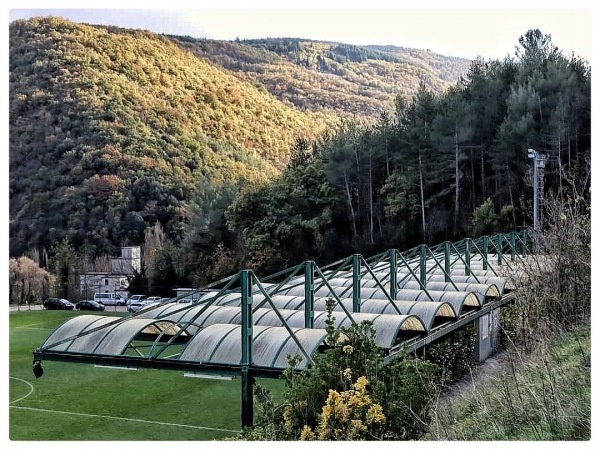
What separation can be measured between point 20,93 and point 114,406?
5.26m

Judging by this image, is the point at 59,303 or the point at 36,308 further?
the point at 59,303

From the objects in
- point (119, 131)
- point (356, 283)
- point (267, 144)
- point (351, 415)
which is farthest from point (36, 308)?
point (351, 415)

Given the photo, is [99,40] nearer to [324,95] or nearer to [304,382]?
[324,95]

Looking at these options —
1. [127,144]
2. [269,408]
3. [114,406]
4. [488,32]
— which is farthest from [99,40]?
[269,408]

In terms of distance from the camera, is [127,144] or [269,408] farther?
[127,144]

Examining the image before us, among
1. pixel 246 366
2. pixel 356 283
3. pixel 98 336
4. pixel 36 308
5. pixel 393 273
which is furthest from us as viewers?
pixel 36 308

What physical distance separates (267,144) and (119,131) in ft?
13.4

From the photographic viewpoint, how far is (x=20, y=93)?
38.8 feet

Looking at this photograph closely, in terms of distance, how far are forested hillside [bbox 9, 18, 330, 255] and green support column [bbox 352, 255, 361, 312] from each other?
17.2 feet

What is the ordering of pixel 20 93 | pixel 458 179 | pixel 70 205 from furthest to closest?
pixel 458 179 → pixel 70 205 → pixel 20 93

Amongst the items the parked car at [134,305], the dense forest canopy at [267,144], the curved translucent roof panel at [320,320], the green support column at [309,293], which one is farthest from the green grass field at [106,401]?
the dense forest canopy at [267,144]

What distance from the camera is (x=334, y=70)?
48.5 ft

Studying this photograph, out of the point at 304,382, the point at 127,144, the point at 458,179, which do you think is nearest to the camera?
the point at 304,382

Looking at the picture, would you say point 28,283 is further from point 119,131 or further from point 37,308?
point 119,131
